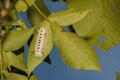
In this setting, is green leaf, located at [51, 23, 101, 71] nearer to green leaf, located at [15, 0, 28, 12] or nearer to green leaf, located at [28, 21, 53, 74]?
green leaf, located at [28, 21, 53, 74]

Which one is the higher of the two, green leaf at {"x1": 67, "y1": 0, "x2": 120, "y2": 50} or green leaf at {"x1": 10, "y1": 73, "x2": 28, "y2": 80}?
green leaf at {"x1": 67, "y1": 0, "x2": 120, "y2": 50}

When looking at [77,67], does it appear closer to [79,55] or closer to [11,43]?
[79,55]

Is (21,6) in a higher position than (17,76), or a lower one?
higher

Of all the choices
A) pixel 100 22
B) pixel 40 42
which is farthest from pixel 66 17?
pixel 100 22

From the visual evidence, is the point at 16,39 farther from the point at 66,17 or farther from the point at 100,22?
the point at 100,22

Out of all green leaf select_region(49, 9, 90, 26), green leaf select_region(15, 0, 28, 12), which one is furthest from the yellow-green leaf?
green leaf select_region(49, 9, 90, 26)

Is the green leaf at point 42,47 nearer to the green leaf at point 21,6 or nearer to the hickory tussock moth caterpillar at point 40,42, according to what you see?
the hickory tussock moth caterpillar at point 40,42
